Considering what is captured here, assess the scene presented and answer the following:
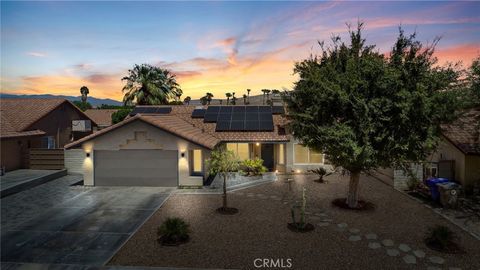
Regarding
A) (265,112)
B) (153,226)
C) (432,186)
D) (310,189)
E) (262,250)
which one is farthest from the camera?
(265,112)

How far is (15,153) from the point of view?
69.2 ft

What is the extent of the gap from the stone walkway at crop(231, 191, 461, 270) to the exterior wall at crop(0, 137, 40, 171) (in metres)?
21.3

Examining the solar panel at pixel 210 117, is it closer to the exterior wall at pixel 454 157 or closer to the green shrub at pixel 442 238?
the exterior wall at pixel 454 157

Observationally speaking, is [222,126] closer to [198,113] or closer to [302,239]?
[198,113]

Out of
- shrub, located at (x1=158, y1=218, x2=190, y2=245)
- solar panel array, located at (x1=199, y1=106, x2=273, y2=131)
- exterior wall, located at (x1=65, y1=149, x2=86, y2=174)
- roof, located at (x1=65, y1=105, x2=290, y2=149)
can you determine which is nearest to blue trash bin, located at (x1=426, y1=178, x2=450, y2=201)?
roof, located at (x1=65, y1=105, x2=290, y2=149)

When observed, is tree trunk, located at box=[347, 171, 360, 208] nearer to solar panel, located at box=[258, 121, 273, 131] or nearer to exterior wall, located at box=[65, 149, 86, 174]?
→ solar panel, located at box=[258, 121, 273, 131]

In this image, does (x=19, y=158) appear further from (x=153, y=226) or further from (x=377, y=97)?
(x=377, y=97)

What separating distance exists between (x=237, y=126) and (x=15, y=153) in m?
16.9

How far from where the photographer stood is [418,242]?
32.3 feet

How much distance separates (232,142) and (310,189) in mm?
7254

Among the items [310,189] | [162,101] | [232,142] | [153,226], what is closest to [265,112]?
[232,142]

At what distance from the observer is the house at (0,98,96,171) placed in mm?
20781

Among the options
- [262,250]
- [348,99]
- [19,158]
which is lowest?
[262,250]
